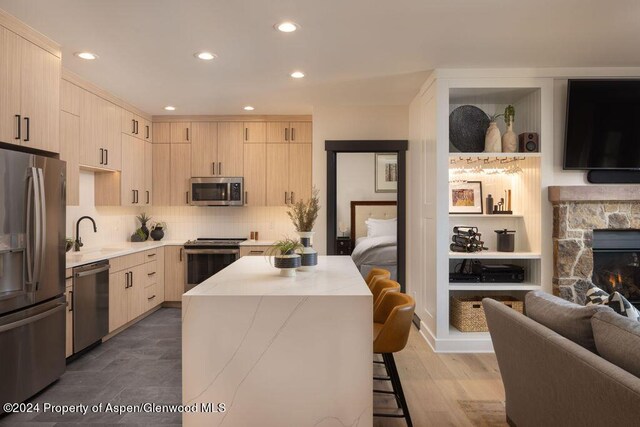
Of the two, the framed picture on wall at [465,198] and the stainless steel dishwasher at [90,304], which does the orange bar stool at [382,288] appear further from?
the stainless steel dishwasher at [90,304]

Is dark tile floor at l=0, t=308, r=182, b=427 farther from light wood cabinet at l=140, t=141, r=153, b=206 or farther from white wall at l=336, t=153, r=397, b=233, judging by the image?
white wall at l=336, t=153, r=397, b=233

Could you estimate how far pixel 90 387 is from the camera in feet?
9.98

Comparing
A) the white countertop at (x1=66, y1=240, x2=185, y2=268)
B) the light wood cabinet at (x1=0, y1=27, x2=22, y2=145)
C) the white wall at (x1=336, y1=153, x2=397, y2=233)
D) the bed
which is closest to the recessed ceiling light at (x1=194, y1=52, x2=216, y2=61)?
the light wood cabinet at (x1=0, y1=27, x2=22, y2=145)

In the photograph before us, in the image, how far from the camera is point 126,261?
4.42m

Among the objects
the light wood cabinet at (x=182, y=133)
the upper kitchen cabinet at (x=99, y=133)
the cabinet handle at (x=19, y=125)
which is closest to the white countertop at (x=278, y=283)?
the cabinet handle at (x=19, y=125)

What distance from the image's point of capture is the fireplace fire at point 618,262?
3812mm

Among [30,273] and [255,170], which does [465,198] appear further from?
[30,273]

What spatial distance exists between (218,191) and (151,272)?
4.49ft

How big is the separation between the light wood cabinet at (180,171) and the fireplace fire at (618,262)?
4884mm

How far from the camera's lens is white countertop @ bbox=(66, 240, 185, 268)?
3.69 metres

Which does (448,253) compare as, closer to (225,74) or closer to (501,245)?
(501,245)

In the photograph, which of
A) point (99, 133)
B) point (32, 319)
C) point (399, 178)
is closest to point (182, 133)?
point (99, 133)

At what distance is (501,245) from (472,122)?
1287 mm

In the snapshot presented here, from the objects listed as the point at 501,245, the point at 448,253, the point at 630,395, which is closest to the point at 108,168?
the point at 448,253
